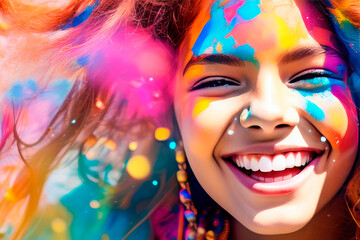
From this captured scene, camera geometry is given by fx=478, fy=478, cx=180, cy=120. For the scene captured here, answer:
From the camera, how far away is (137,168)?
1.42 metres

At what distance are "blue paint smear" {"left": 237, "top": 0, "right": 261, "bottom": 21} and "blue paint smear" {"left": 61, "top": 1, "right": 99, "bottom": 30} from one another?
16.2 inches

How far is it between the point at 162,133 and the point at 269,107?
1.44ft

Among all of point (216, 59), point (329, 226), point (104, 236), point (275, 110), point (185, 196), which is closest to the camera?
point (275, 110)

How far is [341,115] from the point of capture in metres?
1.06

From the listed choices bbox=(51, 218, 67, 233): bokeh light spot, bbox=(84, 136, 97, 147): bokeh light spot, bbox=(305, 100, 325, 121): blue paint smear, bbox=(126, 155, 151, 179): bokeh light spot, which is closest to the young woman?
bbox=(305, 100, 325, 121): blue paint smear

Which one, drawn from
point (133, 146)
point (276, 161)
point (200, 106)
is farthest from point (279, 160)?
point (133, 146)

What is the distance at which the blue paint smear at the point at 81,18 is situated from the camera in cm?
128

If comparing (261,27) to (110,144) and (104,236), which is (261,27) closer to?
(110,144)

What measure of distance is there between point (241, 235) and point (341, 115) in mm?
447

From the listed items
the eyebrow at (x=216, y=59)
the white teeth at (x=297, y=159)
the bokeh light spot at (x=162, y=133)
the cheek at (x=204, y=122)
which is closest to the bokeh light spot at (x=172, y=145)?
the bokeh light spot at (x=162, y=133)

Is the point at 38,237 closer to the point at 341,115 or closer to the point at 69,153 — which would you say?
the point at 69,153

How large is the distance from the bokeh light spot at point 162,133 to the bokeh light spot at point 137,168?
0.09 m

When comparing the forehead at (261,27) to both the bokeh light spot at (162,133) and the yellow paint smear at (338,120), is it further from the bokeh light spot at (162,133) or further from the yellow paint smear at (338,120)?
the bokeh light spot at (162,133)

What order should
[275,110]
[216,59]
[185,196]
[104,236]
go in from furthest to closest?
[104,236] → [185,196] → [216,59] → [275,110]
